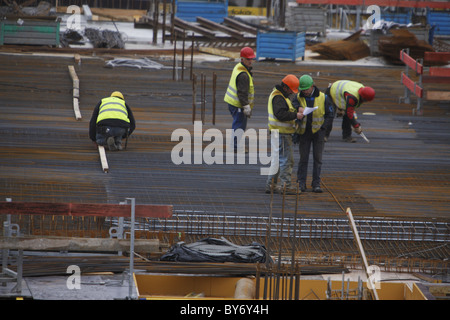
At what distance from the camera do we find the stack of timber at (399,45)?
75.1 ft

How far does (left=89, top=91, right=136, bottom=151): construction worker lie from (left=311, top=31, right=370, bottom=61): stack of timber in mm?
12395

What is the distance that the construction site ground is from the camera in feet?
33.0

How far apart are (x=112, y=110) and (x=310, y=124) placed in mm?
3326

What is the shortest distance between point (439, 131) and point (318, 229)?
6.54 m

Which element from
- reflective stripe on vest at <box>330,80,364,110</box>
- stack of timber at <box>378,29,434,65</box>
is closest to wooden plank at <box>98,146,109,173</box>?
reflective stripe on vest at <box>330,80,364,110</box>

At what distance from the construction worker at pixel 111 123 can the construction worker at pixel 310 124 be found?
295 centimetres

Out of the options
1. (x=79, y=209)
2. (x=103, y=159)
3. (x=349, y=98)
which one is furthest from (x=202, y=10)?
(x=79, y=209)

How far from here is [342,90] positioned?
14.0m

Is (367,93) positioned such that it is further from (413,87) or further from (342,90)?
(413,87)

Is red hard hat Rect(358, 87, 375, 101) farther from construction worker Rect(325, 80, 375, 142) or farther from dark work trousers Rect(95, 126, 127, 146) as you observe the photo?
dark work trousers Rect(95, 126, 127, 146)

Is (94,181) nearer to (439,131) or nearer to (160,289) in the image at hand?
(160,289)

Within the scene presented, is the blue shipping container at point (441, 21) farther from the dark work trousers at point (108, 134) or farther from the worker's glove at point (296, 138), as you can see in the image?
the worker's glove at point (296, 138)

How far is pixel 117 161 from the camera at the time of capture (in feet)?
41.0
